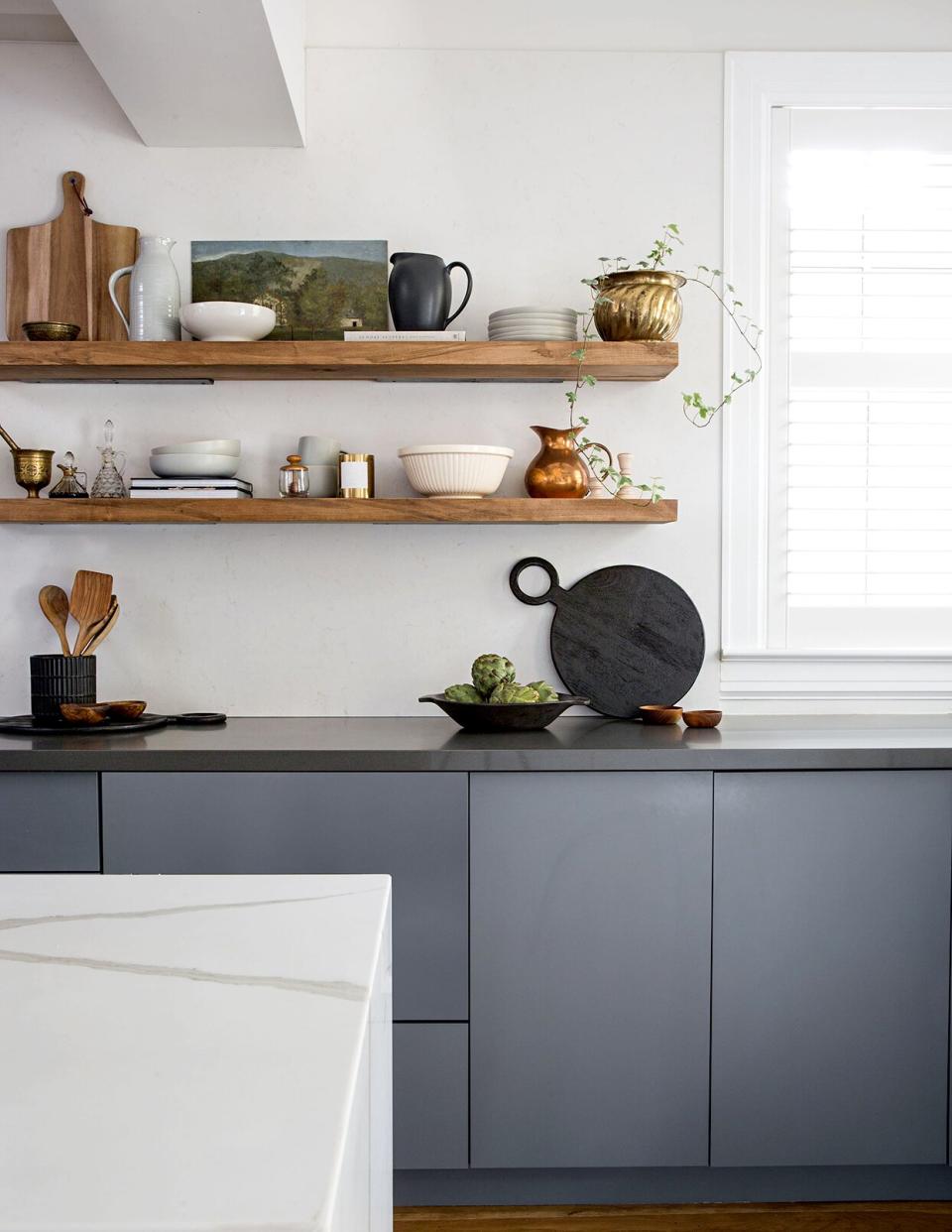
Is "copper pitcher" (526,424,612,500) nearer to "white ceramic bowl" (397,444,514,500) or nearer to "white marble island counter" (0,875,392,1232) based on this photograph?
"white ceramic bowl" (397,444,514,500)

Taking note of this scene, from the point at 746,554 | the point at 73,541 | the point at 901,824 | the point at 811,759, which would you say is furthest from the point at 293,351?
the point at 901,824

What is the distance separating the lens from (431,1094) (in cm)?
213

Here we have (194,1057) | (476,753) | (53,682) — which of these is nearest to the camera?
(194,1057)

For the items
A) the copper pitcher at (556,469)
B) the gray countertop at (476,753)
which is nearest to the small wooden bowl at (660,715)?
the gray countertop at (476,753)

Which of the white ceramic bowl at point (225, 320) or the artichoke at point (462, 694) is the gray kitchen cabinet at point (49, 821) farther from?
the white ceramic bowl at point (225, 320)

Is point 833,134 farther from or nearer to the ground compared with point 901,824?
farther from the ground

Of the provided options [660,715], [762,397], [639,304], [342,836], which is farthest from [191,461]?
[762,397]

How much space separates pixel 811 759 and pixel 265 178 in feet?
6.29

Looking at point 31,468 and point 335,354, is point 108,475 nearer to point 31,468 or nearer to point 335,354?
point 31,468

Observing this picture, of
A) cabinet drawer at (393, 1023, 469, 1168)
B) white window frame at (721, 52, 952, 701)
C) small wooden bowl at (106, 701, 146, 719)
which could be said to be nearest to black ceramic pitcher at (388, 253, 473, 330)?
white window frame at (721, 52, 952, 701)

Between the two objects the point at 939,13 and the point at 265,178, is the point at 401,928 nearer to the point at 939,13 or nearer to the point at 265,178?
the point at 265,178

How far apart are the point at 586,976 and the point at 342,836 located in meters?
0.55

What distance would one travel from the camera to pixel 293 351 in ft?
8.29

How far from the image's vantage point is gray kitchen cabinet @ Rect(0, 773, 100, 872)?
2.14 metres
